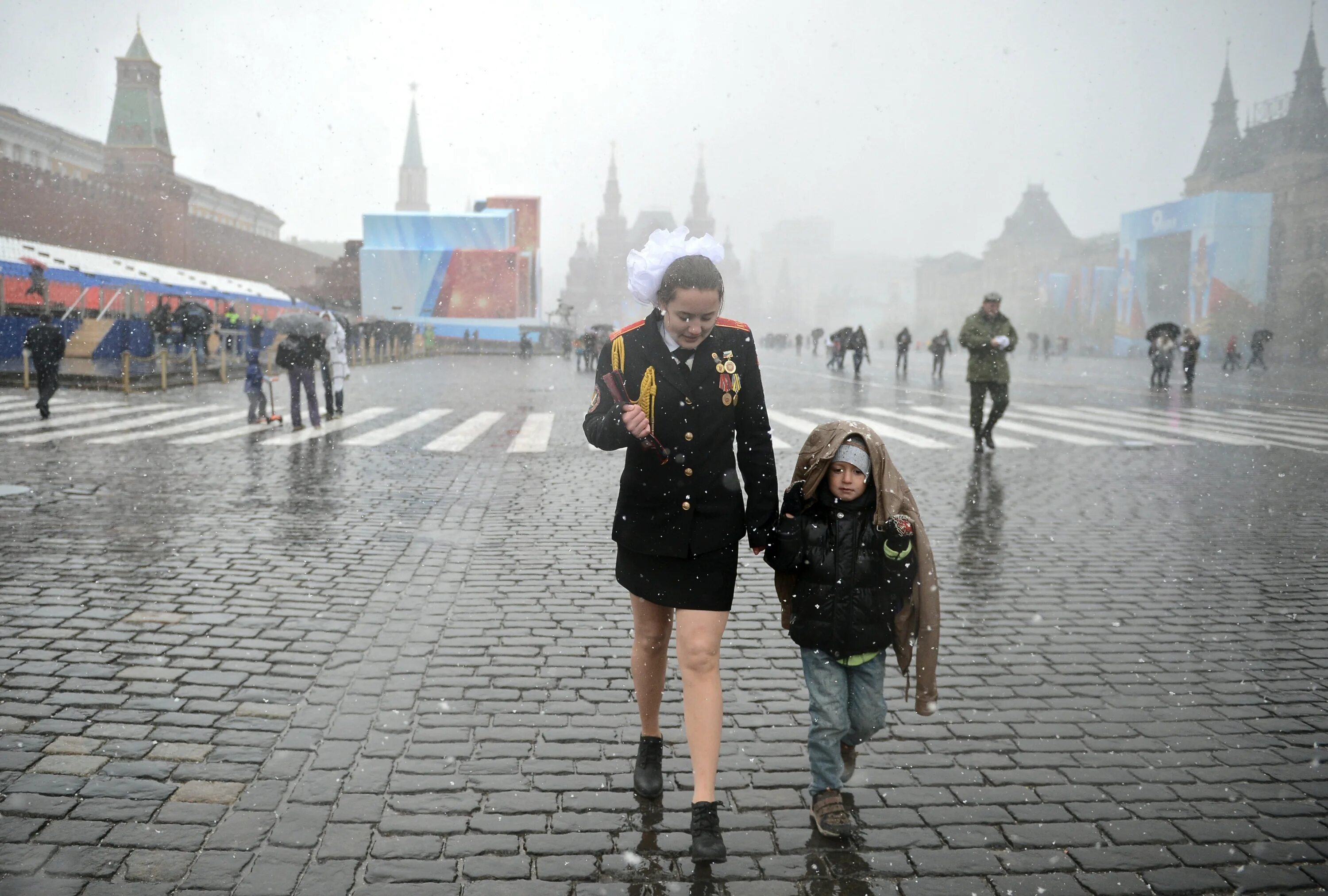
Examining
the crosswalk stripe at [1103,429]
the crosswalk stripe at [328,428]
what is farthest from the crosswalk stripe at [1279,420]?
the crosswalk stripe at [328,428]

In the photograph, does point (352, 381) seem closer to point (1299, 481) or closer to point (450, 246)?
point (1299, 481)

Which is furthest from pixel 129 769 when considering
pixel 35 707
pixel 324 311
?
pixel 324 311

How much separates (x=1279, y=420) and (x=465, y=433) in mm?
13514

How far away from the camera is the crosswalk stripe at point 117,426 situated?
12.3 m

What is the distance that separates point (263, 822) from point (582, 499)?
19.7ft

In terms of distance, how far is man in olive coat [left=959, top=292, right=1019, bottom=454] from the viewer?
11.7 metres

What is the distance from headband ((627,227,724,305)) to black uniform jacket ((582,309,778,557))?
0.12m

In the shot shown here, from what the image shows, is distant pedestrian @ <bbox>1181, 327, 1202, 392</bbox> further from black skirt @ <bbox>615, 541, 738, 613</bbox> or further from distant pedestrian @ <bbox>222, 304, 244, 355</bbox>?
black skirt @ <bbox>615, 541, 738, 613</bbox>

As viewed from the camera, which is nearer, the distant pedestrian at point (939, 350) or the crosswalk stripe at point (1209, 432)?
the crosswalk stripe at point (1209, 432)

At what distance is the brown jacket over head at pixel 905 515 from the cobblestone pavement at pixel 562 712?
18.6 inches

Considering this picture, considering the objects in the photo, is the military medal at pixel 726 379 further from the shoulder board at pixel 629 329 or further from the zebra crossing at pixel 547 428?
the zebra crossing at pixel 547 428

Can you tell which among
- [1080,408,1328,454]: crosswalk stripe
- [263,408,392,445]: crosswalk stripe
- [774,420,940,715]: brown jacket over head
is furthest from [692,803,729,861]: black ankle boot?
[1080,408,1328,454]: crosswalk stripe

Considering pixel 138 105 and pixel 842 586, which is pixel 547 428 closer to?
pixel 842 586

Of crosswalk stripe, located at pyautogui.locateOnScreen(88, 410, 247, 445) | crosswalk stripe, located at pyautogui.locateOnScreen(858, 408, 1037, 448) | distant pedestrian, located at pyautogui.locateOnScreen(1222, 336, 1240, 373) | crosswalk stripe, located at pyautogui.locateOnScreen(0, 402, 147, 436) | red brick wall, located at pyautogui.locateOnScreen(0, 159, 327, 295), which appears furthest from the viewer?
red brick wall, located at pyautogui.locateOnScreen(0, 159, 327, 295)
